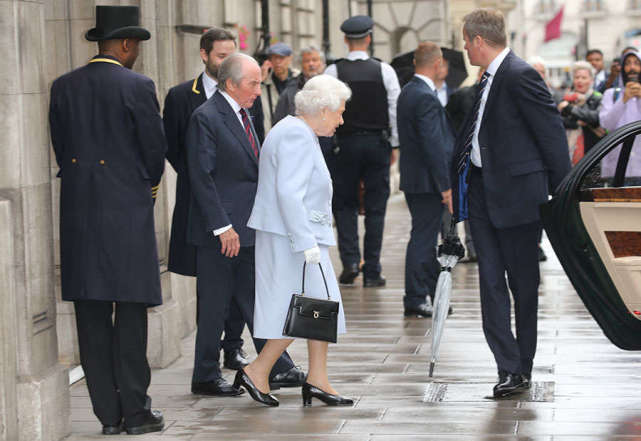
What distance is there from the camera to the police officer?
10.5m

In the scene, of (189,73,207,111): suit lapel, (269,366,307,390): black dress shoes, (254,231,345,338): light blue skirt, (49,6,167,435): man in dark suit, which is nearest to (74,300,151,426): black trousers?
(49,6,167,435): man in dark suit

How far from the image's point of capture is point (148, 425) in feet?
19.4

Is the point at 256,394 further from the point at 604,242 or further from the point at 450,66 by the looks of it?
the point at 450,66

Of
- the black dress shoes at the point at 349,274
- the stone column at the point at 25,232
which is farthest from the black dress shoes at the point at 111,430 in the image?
the black dress shoes at the point at 349,274

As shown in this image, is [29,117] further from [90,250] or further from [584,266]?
[584,266]

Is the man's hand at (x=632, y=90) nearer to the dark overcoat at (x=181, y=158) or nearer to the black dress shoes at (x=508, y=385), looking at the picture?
the dark overcoat at (x=181, y=158)

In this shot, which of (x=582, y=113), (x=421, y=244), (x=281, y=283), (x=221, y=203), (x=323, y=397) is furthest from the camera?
(x=582, y=113)

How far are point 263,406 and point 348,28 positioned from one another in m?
5.00

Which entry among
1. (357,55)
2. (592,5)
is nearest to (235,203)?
(357,55)

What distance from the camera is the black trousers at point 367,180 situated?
1057cm

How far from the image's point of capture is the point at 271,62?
1201 centimetres

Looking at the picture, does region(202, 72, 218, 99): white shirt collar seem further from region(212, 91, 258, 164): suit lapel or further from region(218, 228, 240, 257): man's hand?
region(218, 228, 240, 257): man's hand

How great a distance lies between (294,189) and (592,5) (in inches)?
4089

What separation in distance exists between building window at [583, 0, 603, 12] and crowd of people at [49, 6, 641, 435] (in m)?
102
